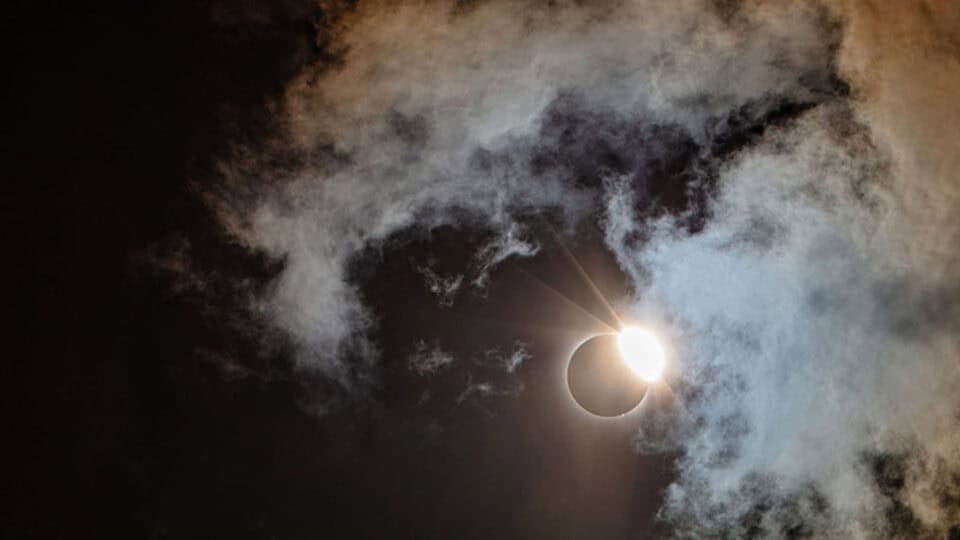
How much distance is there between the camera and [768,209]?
10.4 metres

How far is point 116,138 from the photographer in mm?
10688

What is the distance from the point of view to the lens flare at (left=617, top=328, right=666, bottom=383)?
10.5 m

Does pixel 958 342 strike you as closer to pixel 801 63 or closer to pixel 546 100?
pixel 801 63

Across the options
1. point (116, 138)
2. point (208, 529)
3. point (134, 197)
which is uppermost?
point (116, 138)

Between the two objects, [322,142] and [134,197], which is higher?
[322,142]

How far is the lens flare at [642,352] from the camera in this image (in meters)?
10.5

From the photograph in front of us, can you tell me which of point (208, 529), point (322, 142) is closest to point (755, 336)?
point (322, 142)

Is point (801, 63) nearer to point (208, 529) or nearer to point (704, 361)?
point (704, 361)

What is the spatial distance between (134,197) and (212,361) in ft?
11.7

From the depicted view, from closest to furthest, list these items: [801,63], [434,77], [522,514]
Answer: [801,63], [434,77], [522,514]

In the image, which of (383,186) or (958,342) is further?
(383,186)

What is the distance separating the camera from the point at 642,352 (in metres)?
10.5

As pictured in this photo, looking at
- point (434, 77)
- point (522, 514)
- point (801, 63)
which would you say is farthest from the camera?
point (522, 514)

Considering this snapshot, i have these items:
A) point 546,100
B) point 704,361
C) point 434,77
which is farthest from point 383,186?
point 704,361
